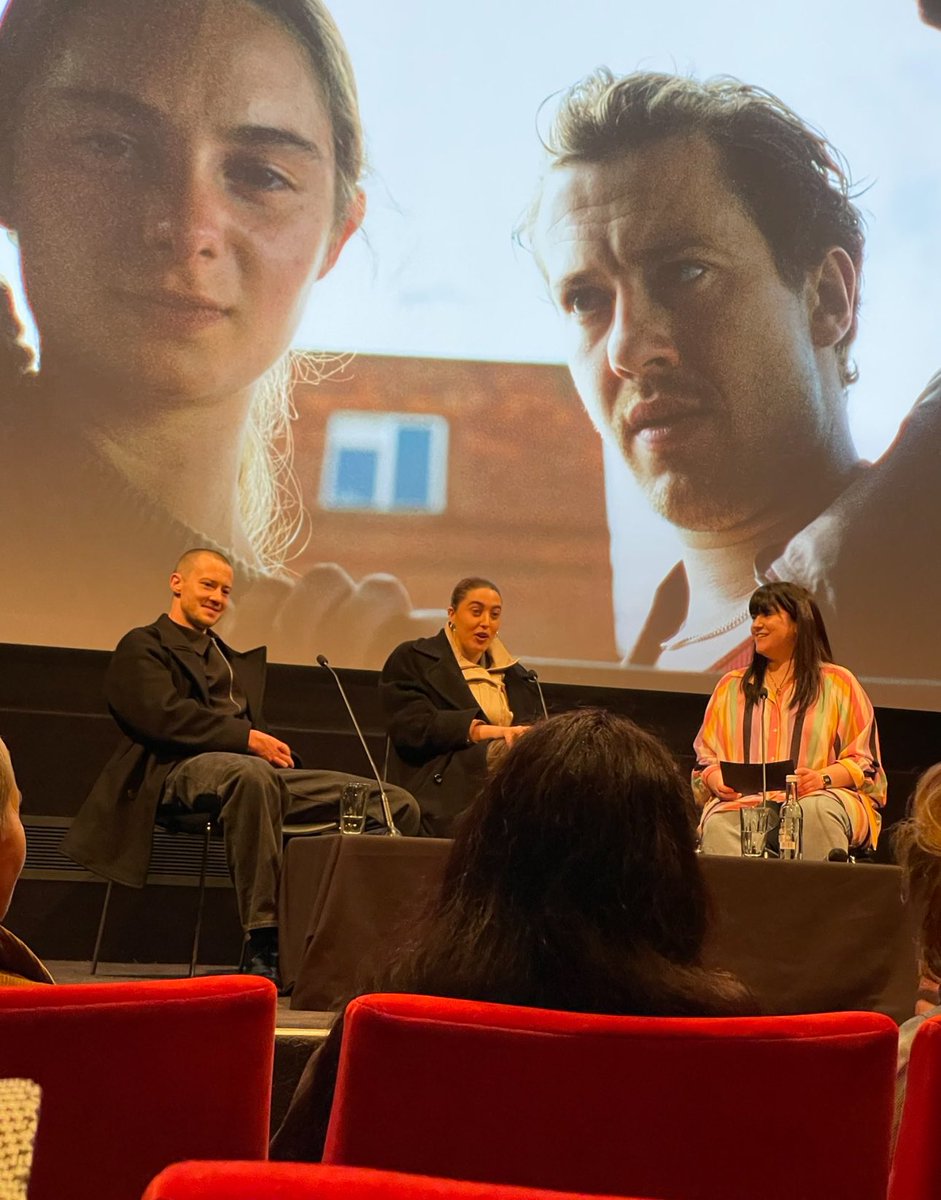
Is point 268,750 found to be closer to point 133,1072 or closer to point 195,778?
point 195,778

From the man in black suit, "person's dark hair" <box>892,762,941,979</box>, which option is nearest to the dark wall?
the man in black suit

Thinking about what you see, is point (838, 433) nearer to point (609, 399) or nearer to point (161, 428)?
point (609, 399)

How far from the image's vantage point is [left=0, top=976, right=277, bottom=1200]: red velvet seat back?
874 millimetres

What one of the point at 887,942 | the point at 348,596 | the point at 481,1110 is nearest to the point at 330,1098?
the point at 481,1110

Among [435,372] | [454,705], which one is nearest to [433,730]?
[454,705]

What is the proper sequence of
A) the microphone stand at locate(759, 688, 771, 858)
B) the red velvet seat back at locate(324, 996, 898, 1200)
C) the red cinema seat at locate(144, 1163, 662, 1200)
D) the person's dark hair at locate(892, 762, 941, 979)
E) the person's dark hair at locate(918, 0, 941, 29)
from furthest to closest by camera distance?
the person's dark hair at locate(918, 0, 941, 29) < the microphone stand at locate(759, 688, 771, 858) < the person's dark hair at locate(892, 762, 941, 979) < the red velvet seat back at locate(324, 996, 898, 1200) < the red cinema seat at locate(144, 1163, 662, 1200)

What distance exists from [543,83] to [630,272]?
0.73m

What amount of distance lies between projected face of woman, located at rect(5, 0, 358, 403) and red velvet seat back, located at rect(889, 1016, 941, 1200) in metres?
3.75

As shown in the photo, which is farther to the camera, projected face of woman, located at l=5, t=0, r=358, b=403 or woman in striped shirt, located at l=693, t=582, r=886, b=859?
projected face of woman, located at l=5, t=0, r=358, b=403

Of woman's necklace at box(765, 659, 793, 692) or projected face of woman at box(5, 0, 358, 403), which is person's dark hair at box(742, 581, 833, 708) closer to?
woman's necklace at box(765, 659, 793, 692)

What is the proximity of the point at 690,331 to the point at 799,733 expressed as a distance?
1.68m

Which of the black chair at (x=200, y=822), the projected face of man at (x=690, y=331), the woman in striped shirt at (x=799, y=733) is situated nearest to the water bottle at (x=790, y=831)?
the woman in striped shirt at (x=799, y=733)

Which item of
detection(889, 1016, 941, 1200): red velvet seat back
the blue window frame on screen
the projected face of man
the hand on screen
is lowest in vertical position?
detection(889, 1016, 941, 1200): red velvet seat back

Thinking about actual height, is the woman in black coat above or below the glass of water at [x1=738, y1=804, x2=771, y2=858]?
above
